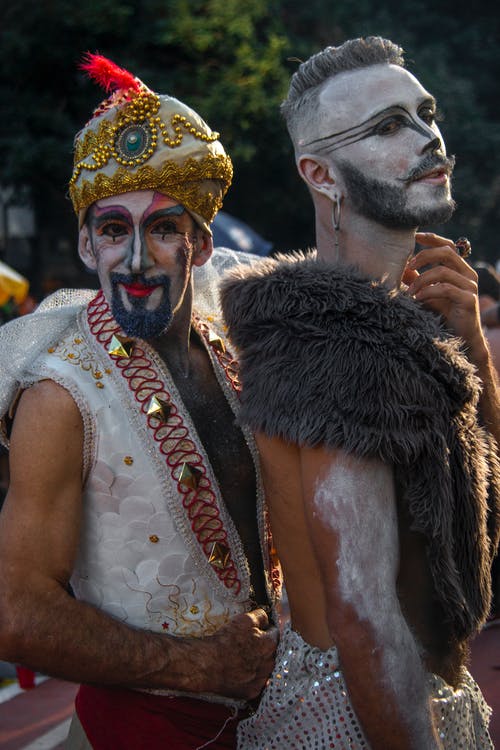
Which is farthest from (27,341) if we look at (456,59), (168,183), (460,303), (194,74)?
(456,59)

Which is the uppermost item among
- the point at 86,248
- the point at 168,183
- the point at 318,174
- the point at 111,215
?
the point at 318,174

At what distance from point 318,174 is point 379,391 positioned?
2.33ft

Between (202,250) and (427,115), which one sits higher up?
(427,115)

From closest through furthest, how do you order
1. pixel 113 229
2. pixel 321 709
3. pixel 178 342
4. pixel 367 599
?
pixel 367 599
pixel 321 709
pixel 113 229
pixel 178 342

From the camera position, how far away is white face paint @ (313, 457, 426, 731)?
1.86 metres

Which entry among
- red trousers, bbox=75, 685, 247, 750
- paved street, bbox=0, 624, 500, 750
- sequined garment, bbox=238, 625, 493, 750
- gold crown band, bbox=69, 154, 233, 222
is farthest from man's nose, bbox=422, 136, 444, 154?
paved street, bbox=0, 624, 500, 750

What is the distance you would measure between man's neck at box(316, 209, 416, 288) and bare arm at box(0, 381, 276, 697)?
2.48 feet

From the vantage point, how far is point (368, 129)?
232 centimetres

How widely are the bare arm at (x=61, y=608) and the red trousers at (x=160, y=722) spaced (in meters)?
0.11

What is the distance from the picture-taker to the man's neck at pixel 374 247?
233cm

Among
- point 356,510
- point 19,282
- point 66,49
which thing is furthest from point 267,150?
point 356,510

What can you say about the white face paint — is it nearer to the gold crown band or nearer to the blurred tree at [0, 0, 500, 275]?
the gold crown band

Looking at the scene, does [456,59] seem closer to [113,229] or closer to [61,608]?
[113,229]

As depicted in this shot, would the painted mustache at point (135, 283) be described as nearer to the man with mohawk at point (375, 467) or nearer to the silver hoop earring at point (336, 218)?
the man with mohawk at point (375, 467)
